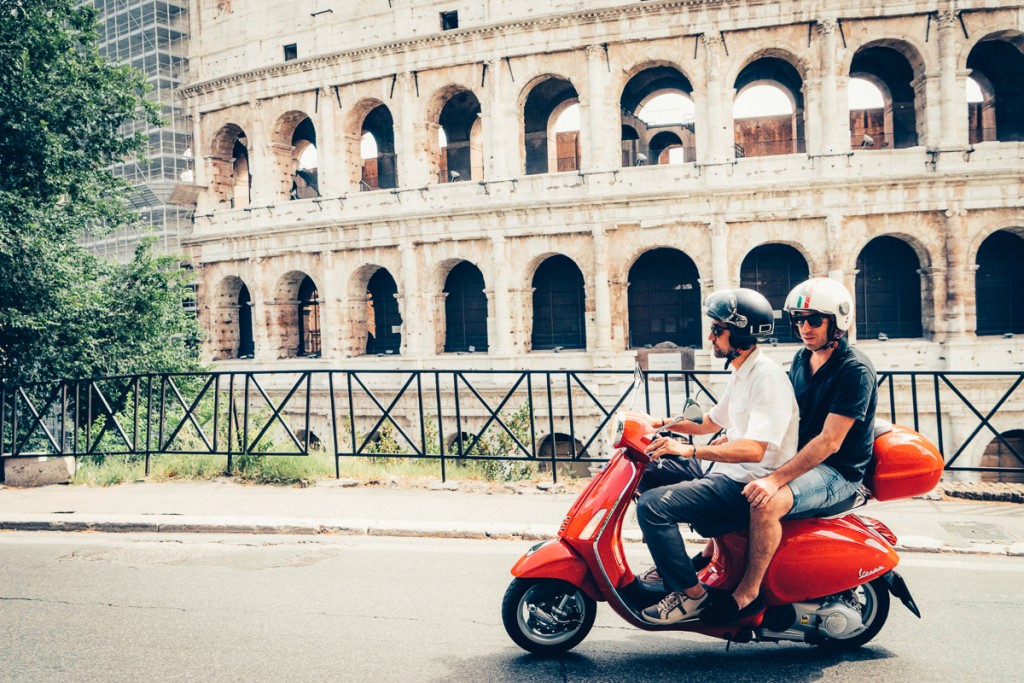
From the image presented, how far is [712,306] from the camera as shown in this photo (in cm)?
338

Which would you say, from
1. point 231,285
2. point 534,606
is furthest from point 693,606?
point 231,285

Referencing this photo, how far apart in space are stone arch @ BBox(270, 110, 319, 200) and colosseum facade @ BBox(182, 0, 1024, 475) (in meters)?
0.07

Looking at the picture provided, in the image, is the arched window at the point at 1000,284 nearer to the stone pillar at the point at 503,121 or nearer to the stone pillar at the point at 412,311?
the stone pillar at the point at 503,121

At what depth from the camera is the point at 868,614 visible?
136 inches

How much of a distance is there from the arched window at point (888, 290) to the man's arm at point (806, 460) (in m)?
16.3

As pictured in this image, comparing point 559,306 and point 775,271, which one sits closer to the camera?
point 775,271

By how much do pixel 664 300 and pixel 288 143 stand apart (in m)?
12.0

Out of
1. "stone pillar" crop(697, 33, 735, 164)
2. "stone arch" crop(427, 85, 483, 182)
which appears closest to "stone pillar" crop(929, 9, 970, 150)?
"stone pillar" crop(697, 33, 735, 164)

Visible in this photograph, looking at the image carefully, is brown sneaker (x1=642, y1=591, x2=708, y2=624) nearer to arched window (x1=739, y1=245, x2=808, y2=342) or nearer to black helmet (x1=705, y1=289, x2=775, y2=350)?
black helmet (x1=705, y1=289, x2=775, y2=350)

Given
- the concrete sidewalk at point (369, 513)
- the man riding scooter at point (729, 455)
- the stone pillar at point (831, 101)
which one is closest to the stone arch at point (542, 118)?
the stone pillar at point (831, 101)

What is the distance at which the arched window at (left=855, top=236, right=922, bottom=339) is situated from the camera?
1777 centimetres

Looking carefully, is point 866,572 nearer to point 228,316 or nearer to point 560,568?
point 560,568

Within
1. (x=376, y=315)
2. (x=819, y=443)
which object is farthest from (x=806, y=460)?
(x=376, y=315)

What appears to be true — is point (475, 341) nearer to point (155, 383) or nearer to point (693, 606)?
point (155, 383)
